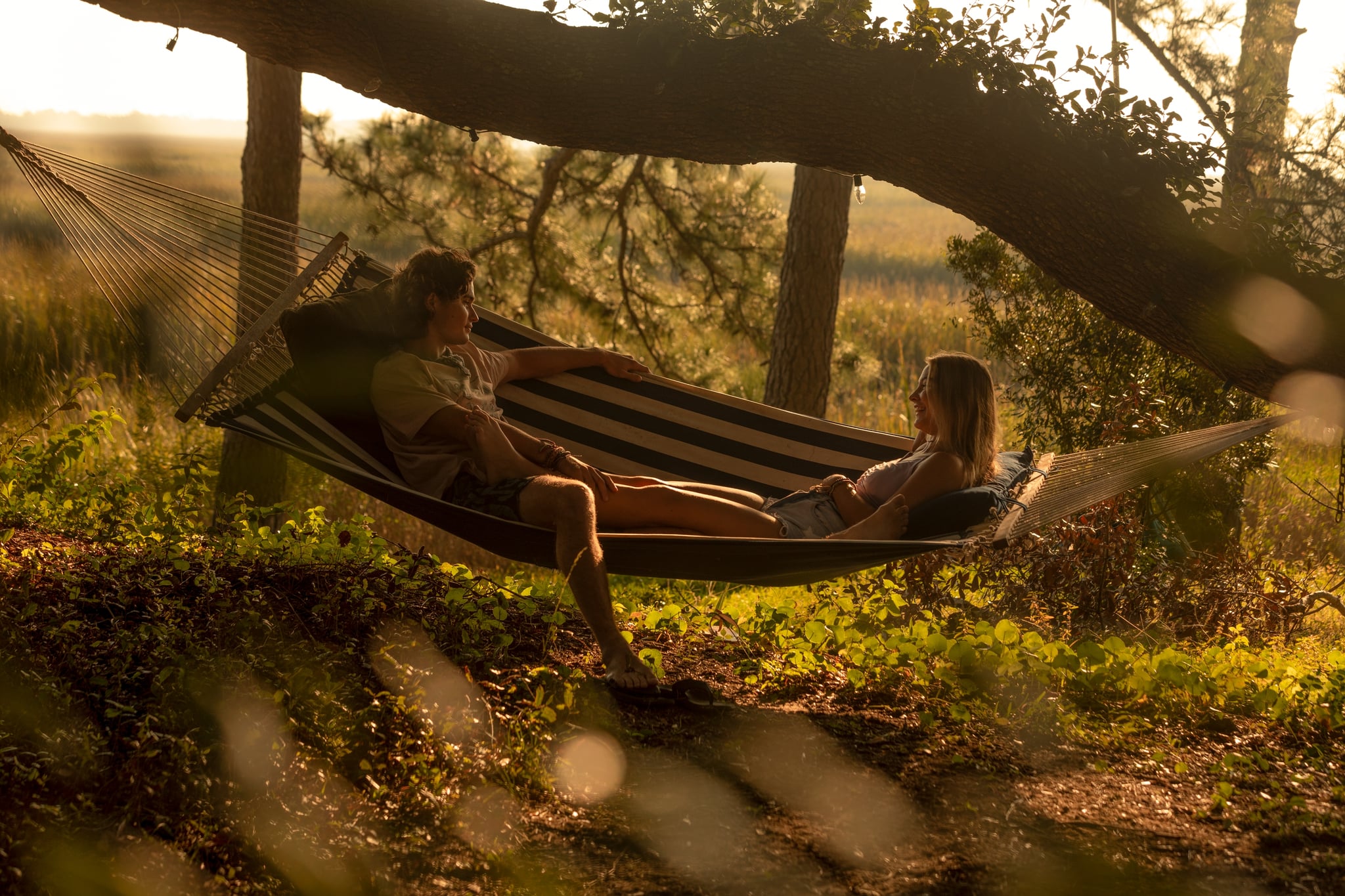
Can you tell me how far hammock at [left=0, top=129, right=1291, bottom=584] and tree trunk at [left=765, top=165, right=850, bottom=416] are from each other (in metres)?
1.48

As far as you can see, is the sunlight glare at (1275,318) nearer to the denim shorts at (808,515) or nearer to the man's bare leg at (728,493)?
the denim shorts at (808,515)

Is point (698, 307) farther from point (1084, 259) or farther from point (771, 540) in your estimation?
point (771, 540)

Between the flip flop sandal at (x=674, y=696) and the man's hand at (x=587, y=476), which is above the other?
the man's hand at (x=587, y=476)

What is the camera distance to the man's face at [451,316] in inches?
110

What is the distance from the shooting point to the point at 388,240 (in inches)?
239

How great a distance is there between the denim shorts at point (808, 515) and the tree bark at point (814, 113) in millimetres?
904

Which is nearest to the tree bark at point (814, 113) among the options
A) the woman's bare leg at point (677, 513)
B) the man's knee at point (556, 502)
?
the woman's bare leg at point (677, 513)

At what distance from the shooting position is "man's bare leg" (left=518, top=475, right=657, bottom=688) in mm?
2369

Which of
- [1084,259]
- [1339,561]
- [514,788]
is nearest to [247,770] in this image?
[514,788]

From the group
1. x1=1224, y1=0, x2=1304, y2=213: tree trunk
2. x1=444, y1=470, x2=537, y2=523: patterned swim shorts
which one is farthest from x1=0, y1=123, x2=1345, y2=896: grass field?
x1=1224, y1=0, x2=1304, y2=213: tree trunk

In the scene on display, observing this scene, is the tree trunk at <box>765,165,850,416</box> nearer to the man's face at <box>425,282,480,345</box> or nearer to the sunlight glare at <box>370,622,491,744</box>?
the man's face at <box>425,282,480,345</box>

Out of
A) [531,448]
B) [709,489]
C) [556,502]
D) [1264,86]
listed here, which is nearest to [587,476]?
[531,448]

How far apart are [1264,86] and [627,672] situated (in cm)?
416

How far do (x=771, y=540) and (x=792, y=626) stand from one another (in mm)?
1107
